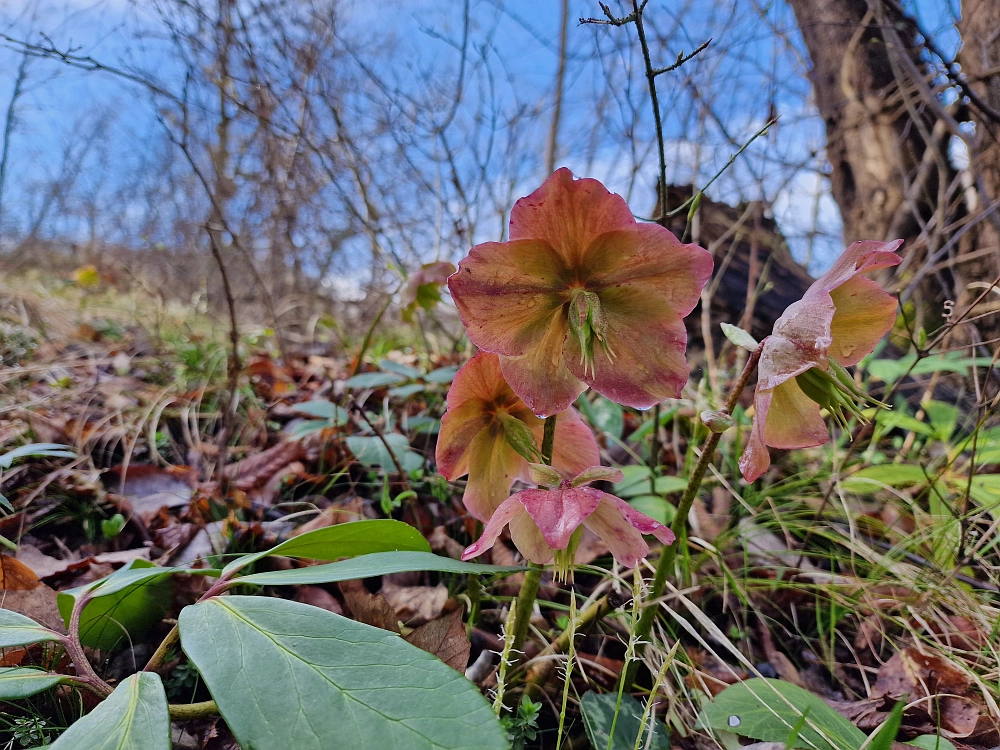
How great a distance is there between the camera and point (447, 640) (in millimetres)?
809

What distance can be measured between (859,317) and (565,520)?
1.54 feet

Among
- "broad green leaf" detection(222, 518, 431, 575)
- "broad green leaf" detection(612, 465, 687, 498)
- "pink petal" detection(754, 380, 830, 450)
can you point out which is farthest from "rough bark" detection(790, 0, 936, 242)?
"broad green leaf" detection(222, 518, 431, 575)

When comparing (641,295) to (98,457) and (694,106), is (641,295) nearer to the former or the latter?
(98,457)

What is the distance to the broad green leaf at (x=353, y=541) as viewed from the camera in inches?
28.3

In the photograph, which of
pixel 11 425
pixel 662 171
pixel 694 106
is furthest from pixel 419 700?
pixel 694 106

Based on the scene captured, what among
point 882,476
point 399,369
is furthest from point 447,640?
point 882,476

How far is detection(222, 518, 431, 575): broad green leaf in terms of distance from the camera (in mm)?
719

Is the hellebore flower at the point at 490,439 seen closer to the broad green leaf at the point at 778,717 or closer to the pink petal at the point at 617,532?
the pink petal at the point at 617,532

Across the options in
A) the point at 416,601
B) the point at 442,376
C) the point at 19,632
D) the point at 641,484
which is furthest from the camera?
the point at 442,376

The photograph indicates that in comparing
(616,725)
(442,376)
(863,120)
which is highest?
(863,120)

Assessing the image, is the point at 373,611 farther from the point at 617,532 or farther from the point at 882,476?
the point at 882,476

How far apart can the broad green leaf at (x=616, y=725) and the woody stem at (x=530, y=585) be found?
0.13 metres

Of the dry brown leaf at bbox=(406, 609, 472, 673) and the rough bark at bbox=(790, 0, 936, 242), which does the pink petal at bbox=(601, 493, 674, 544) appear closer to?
the dry brown leaf at bbox=(406, 609, 472, 673)

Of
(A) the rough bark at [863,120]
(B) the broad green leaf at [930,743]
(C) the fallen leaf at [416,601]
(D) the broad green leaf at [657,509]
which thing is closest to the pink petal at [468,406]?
(C) the fallen leaf at [416,601]
